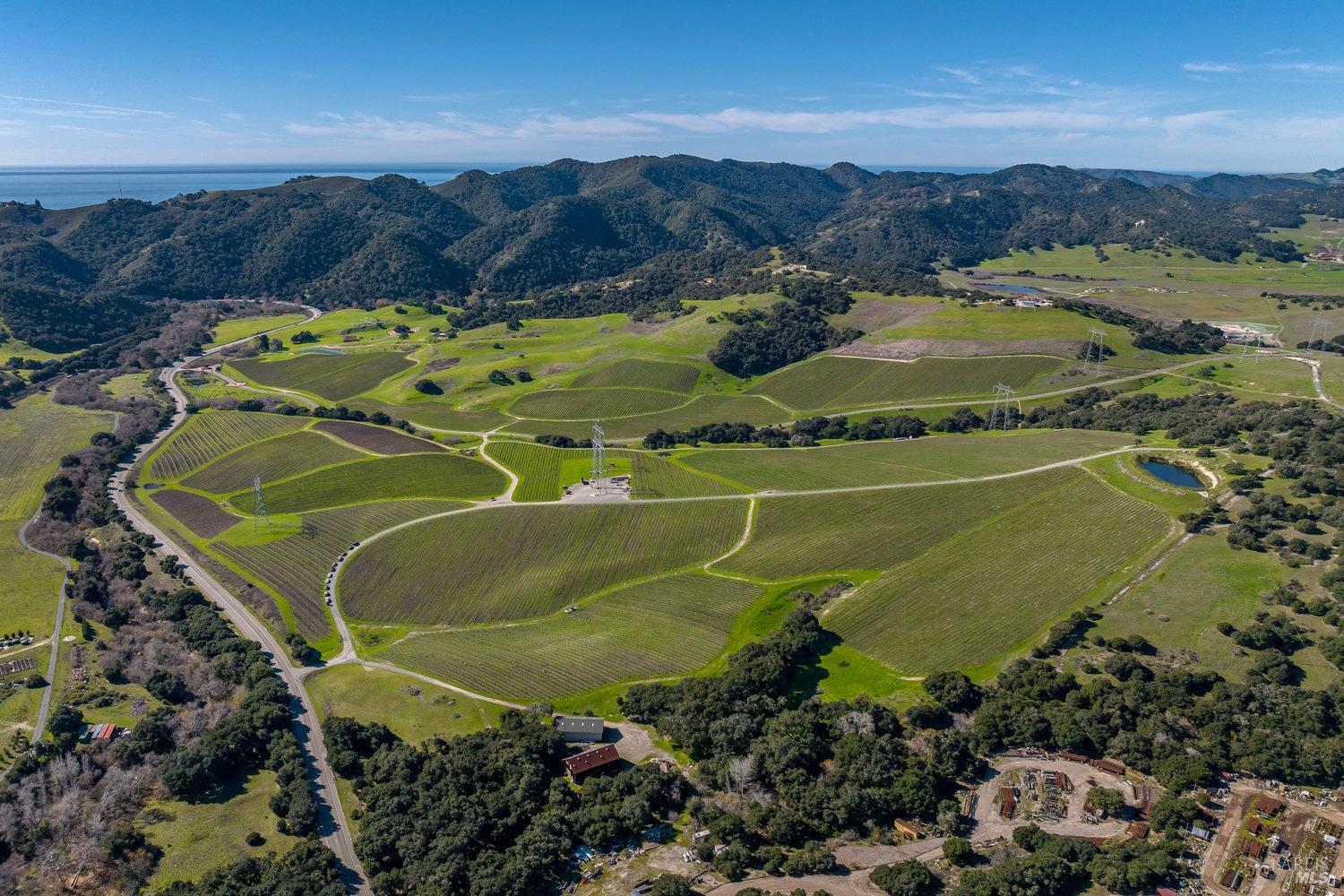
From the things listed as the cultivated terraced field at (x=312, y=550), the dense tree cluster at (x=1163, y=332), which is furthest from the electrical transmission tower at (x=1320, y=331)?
the cultivated terraced field at (x=312, y=550)

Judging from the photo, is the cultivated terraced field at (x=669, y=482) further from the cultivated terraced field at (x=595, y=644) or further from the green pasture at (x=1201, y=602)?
the green pasture at (x=1201, y=602)

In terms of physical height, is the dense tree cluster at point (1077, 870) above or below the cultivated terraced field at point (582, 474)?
below

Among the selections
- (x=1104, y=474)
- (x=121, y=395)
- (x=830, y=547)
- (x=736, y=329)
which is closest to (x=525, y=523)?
(x=830, y=547)

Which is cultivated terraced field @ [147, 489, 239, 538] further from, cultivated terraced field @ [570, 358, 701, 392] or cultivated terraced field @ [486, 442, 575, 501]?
cultivated terraced field @ [570, 358, 701, 392]

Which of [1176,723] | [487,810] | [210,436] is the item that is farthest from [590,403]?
[1176,723]

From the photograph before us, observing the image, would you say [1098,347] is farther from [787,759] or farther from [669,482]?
[787,759]

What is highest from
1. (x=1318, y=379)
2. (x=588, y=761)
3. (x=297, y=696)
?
(x=1318, y=379)
